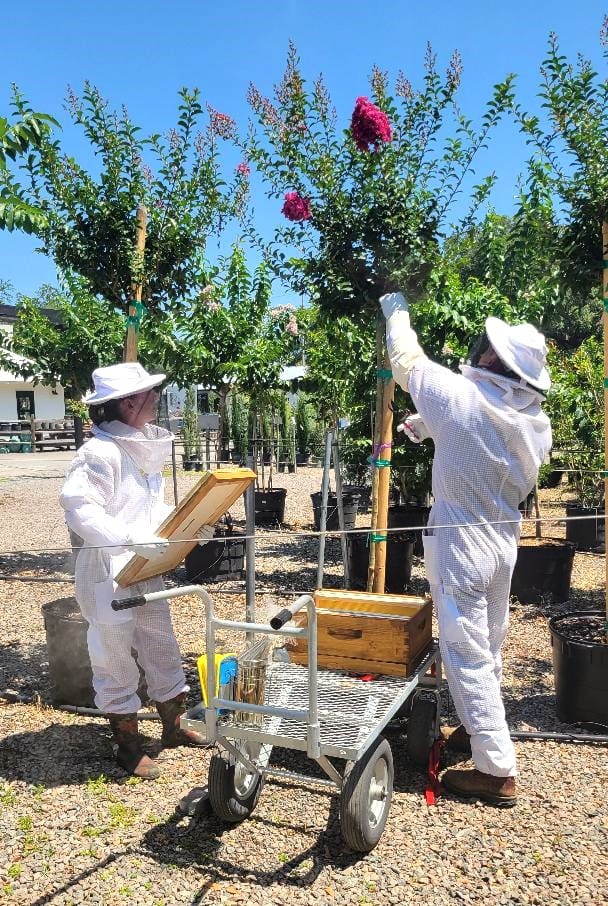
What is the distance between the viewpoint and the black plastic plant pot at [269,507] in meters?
11.1

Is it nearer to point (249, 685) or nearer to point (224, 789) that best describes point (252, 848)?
point (224, 789)

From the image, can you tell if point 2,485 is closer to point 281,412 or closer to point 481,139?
point 281,412

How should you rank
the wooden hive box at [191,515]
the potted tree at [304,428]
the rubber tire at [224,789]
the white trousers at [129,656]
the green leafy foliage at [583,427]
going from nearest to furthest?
the rubber tire at [224,789] → the wooden hive box at [191,515] → the white trousers at [129,656] → the green leafy foliage at [583,427] → the potted tree at [304,428]

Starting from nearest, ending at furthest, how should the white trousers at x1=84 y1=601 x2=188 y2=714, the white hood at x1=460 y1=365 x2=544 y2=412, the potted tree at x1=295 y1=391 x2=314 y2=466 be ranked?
1. the white hood at x1=460 y1=365 x2=544 y2=412
2. the white trousers at x1=84 y1=601 x2=188 y2=714
3. the potted tree at x1=295 y1=391 x2=314 y2=466

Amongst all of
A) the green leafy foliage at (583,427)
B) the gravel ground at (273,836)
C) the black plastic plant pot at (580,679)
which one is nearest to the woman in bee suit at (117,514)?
the gravel ground at (273,836)

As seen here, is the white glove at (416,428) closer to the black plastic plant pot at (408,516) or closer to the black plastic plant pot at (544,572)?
the black plastic plant pot at (544,572)

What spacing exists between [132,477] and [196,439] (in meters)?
16.7

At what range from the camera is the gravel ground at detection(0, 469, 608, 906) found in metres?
2.78

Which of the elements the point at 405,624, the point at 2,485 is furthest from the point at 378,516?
the point at 2,485

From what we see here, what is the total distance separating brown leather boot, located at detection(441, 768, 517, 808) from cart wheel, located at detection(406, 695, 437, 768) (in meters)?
0.21

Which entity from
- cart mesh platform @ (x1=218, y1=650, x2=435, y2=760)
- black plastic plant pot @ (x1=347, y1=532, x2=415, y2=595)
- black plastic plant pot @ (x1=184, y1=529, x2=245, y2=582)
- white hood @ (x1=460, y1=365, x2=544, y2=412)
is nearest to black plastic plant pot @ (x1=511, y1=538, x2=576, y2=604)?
black plastic plant pot @ (x1=347, y1=532, x2=415, y2=595)

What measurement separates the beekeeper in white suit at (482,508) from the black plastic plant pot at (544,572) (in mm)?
3354

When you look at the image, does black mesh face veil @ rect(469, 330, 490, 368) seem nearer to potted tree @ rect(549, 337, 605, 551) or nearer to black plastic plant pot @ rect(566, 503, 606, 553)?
potted tree @ rect(549, 337, 605, 551)

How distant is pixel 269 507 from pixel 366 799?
27.2ft
